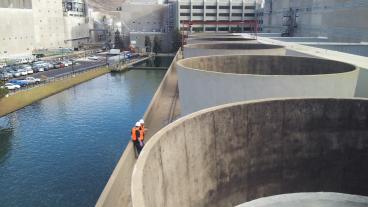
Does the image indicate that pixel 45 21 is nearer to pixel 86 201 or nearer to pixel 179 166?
pixel 86 201

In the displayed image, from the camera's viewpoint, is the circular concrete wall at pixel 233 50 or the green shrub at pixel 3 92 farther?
the green shrub at pixel 3 92

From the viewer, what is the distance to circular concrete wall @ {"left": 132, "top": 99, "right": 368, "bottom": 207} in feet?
31.3

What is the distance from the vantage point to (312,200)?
35.6ft

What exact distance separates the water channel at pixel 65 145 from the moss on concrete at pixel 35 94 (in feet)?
2.63

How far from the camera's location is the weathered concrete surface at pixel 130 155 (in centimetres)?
970

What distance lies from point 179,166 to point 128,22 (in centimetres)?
8530

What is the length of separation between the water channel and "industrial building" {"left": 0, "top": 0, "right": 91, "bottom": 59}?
25680 mm

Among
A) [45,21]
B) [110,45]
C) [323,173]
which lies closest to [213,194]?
[323,173]

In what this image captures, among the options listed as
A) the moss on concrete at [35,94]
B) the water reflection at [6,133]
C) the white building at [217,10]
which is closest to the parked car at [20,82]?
the moss on concrete at [35,94]

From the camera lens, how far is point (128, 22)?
89562mm

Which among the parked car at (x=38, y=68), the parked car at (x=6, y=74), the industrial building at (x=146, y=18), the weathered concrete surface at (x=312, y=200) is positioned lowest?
the weathered concrete surface at (x=312, y=200)

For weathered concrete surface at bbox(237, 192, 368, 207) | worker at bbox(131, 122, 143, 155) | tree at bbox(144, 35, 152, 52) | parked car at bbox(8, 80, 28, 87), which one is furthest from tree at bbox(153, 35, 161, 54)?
weathered concrete surface at bbox(237, 192, 368, 207)

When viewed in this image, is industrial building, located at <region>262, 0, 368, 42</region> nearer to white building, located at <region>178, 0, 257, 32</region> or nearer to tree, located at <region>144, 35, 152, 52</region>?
white building, located at <region>178, 0, 257, 32</region>

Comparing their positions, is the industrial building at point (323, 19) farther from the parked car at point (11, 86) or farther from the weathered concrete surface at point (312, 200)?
the parked car at point (11, 86)
